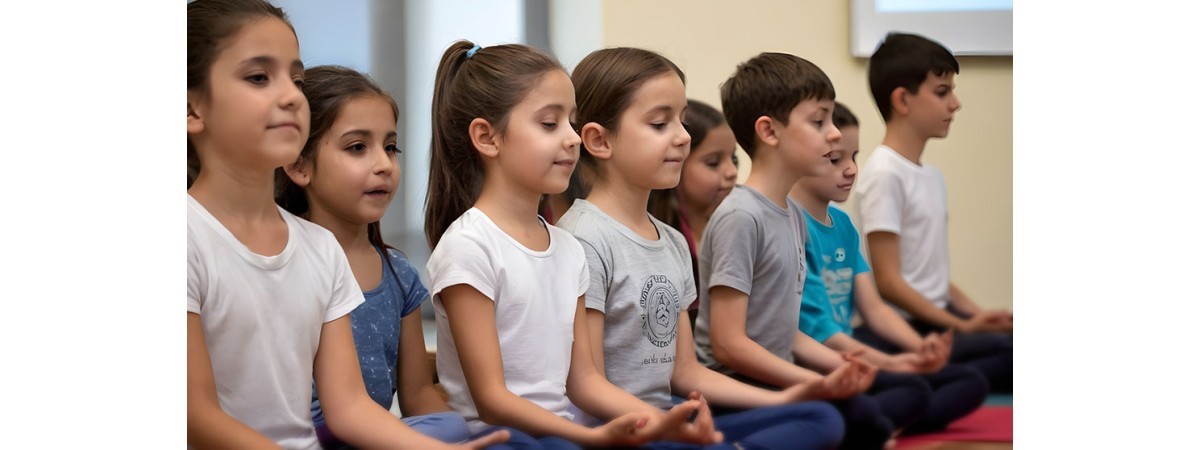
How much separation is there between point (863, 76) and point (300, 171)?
57 centimetres

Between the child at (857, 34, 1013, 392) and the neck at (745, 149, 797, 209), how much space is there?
8 cm

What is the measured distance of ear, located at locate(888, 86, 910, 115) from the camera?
126 centimetres

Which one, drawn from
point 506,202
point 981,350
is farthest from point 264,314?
point 981,350

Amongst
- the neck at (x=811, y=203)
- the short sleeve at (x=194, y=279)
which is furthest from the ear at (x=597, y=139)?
the short sleeve at (x=194, y=279)

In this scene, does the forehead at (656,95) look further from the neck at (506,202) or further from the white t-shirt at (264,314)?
the white t-shirt at (264,314)

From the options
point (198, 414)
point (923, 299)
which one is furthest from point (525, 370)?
point (923, 299)

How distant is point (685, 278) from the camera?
1.24m

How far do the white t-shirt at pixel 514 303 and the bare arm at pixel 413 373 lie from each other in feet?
0.11

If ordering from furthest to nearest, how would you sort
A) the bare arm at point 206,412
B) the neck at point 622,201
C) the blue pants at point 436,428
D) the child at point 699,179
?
the child at point 699,179
the neck at point 622,201
the blue pants at point 436,428
the bare arm at point 206,412

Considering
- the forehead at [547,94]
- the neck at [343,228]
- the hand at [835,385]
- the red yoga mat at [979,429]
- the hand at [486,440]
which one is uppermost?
the forehead at [547,94]

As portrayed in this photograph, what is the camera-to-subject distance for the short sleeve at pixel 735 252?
4.11 feet

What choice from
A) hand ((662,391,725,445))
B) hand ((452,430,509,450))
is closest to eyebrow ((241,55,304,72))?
hand ((452,430,509,450))
